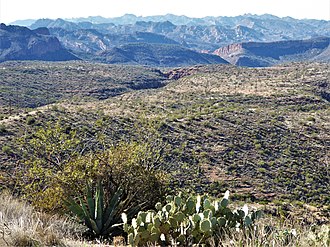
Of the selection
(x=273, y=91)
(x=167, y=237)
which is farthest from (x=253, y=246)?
(x=273, y=91)

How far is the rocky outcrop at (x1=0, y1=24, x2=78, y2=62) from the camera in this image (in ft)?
551

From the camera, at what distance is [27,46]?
573 ft

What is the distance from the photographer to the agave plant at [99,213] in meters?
A: 6.64

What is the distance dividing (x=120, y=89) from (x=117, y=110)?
104ft

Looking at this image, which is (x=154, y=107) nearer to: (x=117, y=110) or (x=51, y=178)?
(x=117, y=110)

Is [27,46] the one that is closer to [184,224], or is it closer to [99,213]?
[99,213]

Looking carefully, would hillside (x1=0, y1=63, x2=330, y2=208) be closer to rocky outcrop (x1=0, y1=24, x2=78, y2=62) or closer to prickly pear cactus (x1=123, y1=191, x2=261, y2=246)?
prickly pear cactus (x1=123, y1=191, x2=261, y2=246)

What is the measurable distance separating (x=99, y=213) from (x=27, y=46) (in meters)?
182

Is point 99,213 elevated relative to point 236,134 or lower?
elevated

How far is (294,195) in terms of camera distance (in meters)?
18.9

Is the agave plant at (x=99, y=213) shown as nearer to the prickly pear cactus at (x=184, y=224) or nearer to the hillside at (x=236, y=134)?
the prickly pear cactus at (x=184, y=224)

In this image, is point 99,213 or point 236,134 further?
point 236,134

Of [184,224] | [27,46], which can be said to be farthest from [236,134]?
[27,46]

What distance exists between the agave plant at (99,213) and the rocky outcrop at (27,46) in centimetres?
16993
